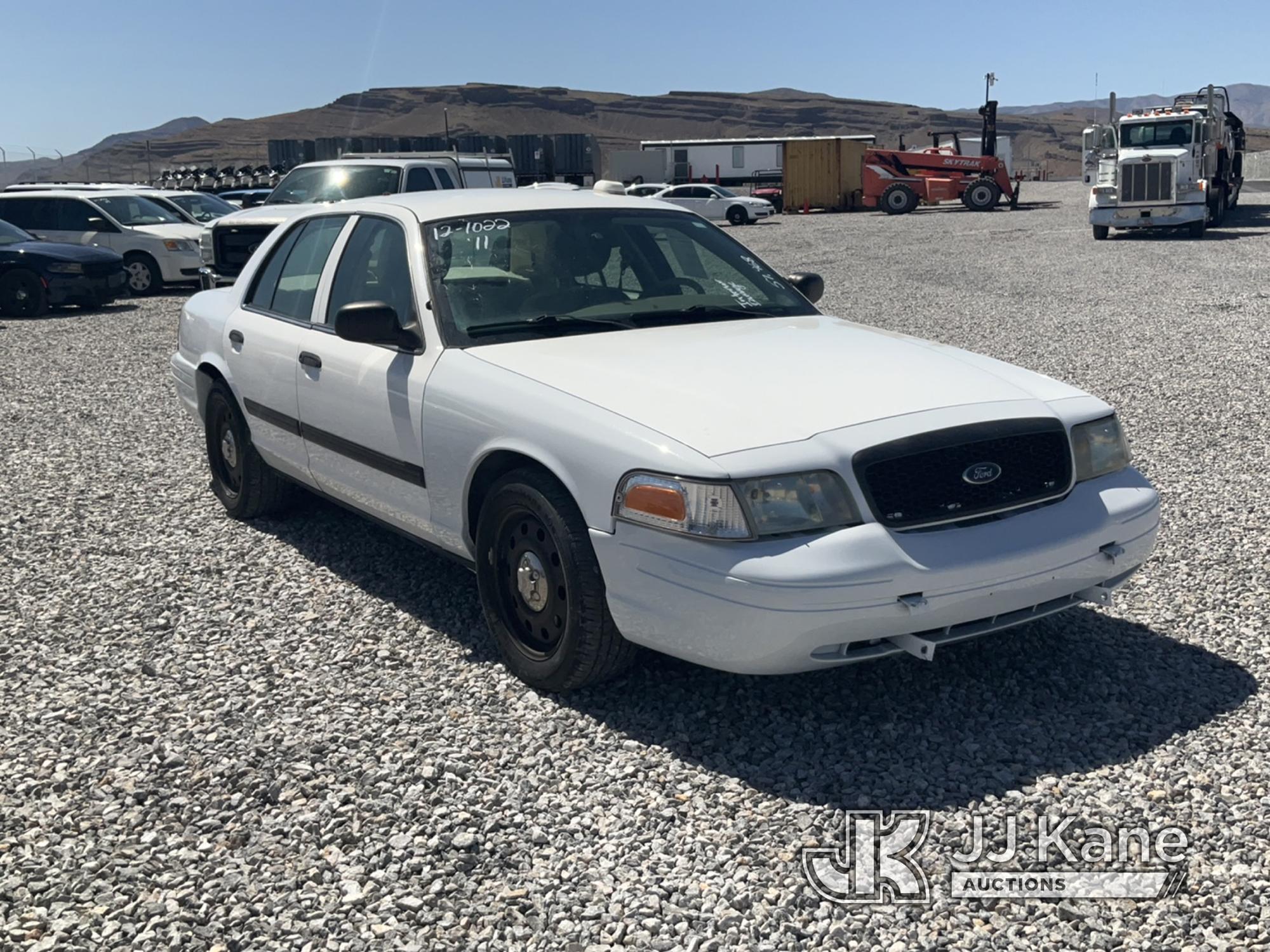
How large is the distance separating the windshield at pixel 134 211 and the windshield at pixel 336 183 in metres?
4.34

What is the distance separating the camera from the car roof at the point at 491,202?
505 cm

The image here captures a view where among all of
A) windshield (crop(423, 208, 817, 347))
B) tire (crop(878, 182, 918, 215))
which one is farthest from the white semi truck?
windshield (crop(423, 208, 817, 347))

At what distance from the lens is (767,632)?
11.4ft

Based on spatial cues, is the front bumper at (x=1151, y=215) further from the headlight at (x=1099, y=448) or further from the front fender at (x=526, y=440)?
the front fender at (x=526, y=440)

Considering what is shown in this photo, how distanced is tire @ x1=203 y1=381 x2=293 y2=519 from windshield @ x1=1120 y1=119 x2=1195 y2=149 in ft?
79.9

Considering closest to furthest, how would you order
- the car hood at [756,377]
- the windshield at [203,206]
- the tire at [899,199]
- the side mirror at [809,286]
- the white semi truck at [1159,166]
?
the car hood at [756,377]
the side mirror at [809,286]
the windshield at [203,206]
the white semi truck at [1159,166]
the tire at [899,199]

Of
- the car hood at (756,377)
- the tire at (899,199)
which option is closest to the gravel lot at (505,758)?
the car hood at (756,377)

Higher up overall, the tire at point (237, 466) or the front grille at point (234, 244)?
the front grille at point (234, 244)

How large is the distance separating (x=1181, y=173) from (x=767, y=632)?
25.1 metres

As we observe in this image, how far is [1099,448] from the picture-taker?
410cm

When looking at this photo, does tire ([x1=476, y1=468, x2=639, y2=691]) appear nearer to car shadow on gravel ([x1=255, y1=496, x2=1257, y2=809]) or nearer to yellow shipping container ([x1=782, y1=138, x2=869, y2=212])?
car shadow on gravel ([x1=255, y1=496, x2=1257, y2=809])

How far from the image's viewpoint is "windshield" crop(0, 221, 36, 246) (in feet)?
56.0

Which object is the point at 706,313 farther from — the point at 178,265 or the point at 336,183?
the point at 178,265

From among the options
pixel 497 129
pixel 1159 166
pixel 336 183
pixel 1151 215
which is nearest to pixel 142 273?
pixel 336 183
